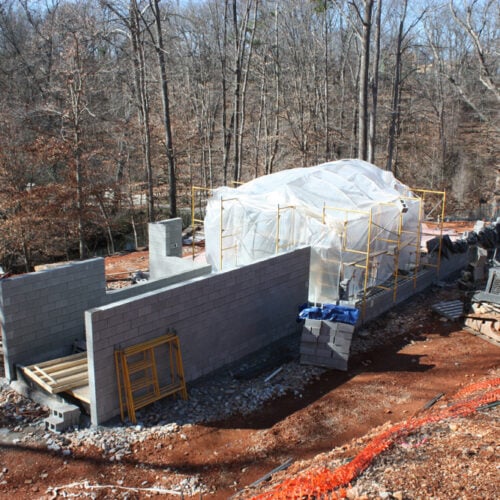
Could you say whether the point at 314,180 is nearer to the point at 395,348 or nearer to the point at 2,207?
the point at 395,348

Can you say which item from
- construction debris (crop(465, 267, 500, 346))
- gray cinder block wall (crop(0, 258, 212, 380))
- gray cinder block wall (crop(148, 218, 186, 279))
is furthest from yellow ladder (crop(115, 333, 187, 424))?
construction debris (crop(465, 267, 500, 346))

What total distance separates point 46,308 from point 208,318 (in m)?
2.88

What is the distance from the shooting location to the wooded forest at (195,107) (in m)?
16.5

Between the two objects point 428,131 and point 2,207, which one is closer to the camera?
point 2,207

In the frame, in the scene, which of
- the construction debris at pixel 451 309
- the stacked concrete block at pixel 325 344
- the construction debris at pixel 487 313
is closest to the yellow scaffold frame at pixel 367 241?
the construction debris at pixel 451 309

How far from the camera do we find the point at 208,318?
8.97 metres

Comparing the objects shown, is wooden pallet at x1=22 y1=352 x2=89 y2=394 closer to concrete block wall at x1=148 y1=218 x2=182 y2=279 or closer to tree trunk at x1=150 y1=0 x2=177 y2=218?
concrete block wall at x1=148 y1=218 x2=182 y2=279

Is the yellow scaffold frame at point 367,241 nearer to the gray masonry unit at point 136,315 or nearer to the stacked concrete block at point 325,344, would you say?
the gray masonry unit at point 136,315

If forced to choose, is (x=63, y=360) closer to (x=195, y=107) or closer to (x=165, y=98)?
(x=165, y=98)

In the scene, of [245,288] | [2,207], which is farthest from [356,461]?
[2,207]

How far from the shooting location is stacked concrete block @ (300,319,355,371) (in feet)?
31.2

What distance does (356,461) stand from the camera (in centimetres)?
565

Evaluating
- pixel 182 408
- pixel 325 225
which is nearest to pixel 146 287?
pixel 182 408

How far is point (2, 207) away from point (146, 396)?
409 inches
